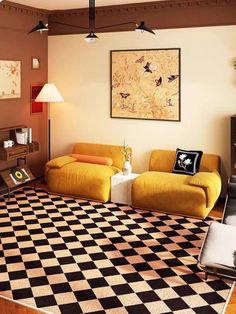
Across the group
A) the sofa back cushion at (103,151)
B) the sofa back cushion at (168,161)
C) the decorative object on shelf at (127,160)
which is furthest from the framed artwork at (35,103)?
the sofa back cushion at (168,161)

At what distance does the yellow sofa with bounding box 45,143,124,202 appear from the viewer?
6.20 m

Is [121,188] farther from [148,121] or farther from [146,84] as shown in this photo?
[146,84]

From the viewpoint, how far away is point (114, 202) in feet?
20.6

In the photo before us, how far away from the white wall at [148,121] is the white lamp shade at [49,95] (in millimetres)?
466

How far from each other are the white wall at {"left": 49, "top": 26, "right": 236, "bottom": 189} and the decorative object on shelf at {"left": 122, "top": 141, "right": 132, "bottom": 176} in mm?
126

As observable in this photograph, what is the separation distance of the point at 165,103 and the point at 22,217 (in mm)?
2759

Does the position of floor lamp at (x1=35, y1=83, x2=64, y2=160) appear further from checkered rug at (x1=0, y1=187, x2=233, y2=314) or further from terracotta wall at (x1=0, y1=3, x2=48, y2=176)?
checkered rug at (x1=0, y1=187, x2=233, y2=314)

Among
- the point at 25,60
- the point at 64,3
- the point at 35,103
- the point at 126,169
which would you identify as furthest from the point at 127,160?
the point at 64,3

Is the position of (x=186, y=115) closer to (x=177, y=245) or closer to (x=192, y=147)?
(x=192, y=147)

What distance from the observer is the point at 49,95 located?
6.85 meters

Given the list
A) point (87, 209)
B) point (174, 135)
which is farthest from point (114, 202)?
point (174, 135)

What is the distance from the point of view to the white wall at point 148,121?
20.1 feet

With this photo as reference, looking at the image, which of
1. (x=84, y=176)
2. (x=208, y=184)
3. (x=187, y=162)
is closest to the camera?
(x=208, y=184)

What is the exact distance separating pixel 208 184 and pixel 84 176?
1.86 metres
